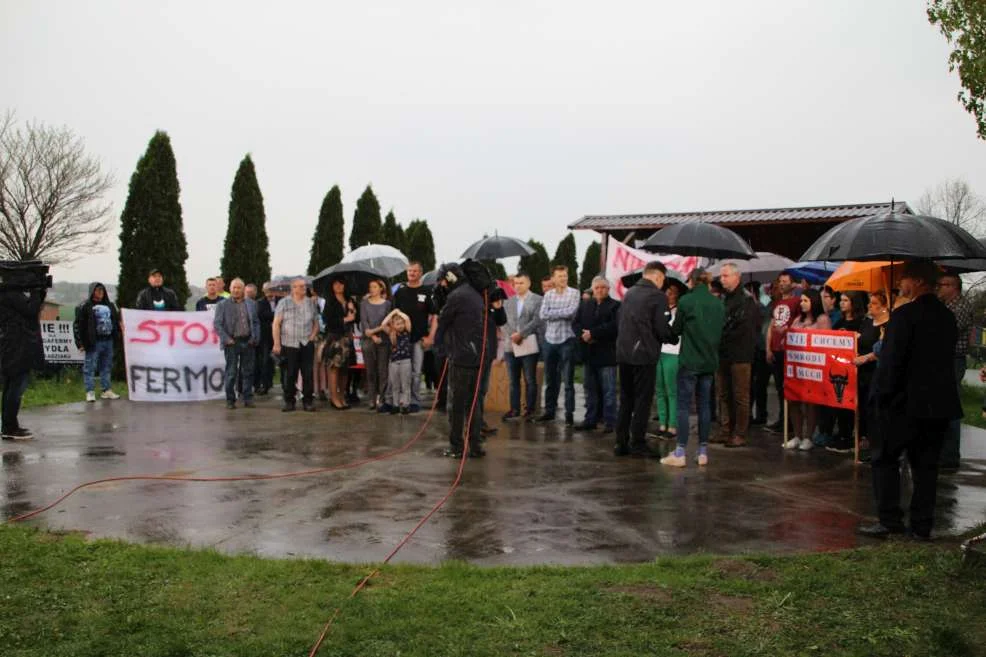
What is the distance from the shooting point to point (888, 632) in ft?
15.3

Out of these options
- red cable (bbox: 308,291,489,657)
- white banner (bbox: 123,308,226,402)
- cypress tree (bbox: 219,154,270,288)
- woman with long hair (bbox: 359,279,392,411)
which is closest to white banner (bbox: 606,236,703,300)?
woman with long hair (bbox: 359,279,392,411)

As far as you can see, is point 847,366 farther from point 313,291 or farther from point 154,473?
point 313,291

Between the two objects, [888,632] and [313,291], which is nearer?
[888,632]

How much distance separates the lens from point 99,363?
48.1 feet

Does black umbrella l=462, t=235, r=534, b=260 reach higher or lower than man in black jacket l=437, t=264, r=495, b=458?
higher

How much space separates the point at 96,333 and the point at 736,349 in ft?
32.3

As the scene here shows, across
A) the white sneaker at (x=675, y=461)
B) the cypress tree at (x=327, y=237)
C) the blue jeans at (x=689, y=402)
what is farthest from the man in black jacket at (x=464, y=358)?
the cypress tree at (x=327, y=237)

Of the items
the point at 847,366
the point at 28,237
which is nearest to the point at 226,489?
the point at 847,366

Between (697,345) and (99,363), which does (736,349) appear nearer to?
(697,345)

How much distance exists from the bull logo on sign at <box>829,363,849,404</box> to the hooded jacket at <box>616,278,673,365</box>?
6.71ft

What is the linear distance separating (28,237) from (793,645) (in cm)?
3623

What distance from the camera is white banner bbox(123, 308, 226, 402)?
49.0ft

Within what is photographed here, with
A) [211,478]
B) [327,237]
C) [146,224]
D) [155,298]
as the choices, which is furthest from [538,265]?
[211,478]

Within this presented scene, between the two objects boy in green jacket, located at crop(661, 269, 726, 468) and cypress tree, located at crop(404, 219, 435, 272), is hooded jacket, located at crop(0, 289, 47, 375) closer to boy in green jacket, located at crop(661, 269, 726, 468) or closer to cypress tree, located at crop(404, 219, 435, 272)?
boy in green jacket, located at crop(661, 269, 726, 468)
